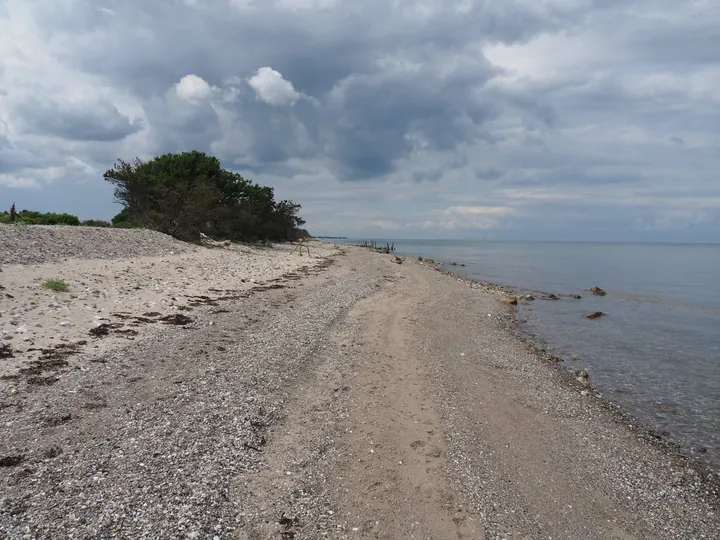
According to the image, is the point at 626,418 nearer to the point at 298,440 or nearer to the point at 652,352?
the point at 298,440

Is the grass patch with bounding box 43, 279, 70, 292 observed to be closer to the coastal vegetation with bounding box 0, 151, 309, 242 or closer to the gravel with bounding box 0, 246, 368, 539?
the gravel with bounding box 0, 246, 368, 539

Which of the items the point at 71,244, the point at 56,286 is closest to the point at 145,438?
the point at 56,286

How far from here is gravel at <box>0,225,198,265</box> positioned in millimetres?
17484

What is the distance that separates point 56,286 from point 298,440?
1146 cm

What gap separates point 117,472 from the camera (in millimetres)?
5488

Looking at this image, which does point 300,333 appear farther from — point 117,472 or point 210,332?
point 117,472

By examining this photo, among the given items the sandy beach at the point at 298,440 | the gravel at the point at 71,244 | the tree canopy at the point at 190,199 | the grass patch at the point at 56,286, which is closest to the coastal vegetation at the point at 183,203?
the tree canopy at the point at 190,199

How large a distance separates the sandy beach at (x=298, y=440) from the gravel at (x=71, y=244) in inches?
152

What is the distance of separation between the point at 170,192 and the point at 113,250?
57.8 ft

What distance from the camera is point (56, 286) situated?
13977 millimetres

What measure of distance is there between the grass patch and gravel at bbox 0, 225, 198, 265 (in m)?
3.07

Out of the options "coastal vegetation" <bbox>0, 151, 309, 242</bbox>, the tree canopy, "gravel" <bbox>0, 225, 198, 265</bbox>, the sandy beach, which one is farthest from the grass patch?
the tree canopy

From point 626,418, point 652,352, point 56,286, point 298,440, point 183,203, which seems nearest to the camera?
point 298,440

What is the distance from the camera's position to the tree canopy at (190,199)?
36912 mm
